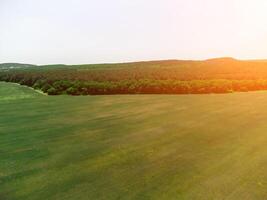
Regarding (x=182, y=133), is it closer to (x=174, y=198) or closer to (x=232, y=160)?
(x=232, y=160)

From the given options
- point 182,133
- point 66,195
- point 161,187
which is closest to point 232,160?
point 161,187

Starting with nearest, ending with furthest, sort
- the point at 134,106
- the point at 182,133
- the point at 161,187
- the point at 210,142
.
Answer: the point at 161,187 → the point at 210,142 → the point at 182,133 → the point at 134,106

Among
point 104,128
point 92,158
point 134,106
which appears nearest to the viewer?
point 92,158

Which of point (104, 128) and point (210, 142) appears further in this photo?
point (104, 128)

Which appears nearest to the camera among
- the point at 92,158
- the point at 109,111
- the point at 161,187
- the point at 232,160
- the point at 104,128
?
the point at 161,187

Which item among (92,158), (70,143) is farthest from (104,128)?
(92,158)

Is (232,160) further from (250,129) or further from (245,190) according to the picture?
(250,129)
